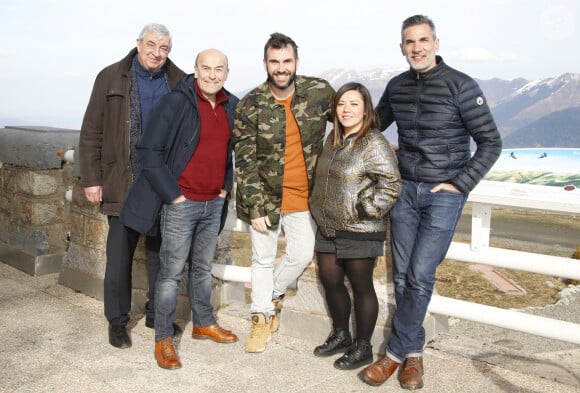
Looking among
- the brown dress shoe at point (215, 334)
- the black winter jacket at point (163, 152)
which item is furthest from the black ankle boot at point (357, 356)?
the black winter jacket at point (163, 152)

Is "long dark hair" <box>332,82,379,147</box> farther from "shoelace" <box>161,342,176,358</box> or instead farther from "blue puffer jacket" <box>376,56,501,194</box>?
"shoelace" <box>161,342,176,358</box>

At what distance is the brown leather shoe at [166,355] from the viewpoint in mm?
3523

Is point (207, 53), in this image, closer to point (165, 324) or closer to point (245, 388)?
point (165, 324)

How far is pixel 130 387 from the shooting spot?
3.27 metres

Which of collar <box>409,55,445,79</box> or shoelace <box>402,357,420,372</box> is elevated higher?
collar <box>409,55,445,79</box>

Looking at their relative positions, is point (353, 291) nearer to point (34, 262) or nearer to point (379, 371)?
point (379, 371)

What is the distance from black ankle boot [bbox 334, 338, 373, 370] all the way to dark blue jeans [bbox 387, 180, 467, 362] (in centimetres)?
15

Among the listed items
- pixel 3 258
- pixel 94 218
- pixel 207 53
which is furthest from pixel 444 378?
pixel 3 258

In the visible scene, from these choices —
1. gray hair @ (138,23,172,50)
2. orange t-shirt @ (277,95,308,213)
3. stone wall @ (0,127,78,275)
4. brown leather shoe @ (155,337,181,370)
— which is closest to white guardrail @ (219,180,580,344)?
orange t-shirt @ (277,95,308,213)

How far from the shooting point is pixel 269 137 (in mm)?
3500

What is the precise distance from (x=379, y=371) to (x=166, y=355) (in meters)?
1.20

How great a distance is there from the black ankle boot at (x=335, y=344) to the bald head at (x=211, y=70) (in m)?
1.58

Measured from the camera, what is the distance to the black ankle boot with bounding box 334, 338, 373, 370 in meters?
3.48

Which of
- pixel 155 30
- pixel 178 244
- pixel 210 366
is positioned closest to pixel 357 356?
pixel 210 366
